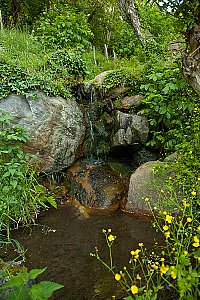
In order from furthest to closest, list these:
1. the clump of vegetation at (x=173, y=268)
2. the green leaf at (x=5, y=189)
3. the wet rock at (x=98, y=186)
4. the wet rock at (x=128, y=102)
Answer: the wet rock at (x=128, y=102)
the wet rock at (x=98, y=186)
the green leaf at (x=5, y=189)
the clump of vegetation at (x=173, y=268)

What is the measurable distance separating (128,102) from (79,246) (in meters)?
3.03

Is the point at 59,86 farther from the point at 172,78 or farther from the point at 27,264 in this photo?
the point at 27,264

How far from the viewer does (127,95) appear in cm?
583

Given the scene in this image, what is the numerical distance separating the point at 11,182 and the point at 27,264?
1041 mm

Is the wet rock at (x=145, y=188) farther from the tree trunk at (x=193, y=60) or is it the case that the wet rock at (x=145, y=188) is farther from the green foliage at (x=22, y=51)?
the green foliage at (x=22, y=51)

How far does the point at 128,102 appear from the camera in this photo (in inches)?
223

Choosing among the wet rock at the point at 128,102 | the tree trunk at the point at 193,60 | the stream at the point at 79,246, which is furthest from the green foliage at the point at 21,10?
the tree trunk at the point at 193,60

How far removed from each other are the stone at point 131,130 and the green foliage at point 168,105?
154mm

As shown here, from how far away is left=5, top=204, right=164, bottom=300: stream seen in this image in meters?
2.86

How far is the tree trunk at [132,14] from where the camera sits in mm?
7527

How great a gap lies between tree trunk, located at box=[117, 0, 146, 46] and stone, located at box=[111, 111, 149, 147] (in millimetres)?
3018

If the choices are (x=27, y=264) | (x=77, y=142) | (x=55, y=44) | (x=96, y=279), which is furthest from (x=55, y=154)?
(x=55, y=44)

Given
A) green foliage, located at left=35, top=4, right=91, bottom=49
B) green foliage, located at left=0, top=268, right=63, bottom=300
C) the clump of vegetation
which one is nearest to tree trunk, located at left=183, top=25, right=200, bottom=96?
the clump of vegetation

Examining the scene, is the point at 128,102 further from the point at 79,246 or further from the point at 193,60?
the point at 79,246
